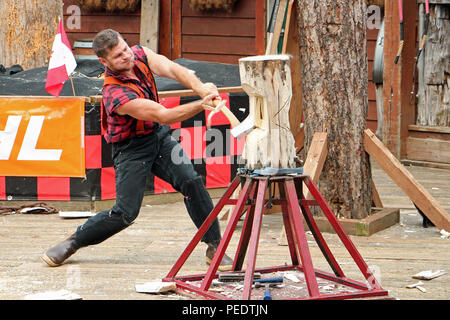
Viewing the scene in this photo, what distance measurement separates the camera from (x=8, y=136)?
7.29 m

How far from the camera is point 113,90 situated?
498 cm

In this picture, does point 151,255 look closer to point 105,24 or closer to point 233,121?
point 233,121

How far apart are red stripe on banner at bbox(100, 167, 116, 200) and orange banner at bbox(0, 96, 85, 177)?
193 millimetres

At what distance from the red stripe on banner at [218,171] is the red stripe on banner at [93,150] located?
3.57 feet

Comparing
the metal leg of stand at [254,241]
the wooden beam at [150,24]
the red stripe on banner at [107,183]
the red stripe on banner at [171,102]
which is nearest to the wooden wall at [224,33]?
the wooden beam at [150,24]

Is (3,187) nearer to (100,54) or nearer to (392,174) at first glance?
(100,54)

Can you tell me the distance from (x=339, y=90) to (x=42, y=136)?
2.74 m

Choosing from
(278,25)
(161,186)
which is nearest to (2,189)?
(161,186)

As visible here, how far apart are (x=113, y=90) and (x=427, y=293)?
2.24 m

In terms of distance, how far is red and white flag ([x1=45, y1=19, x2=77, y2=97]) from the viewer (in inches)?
279

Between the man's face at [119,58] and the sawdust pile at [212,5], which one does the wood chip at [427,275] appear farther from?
the sawdust pile at [212,5]

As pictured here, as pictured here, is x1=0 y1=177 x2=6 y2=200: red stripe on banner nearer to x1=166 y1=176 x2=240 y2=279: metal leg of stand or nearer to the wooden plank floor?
the wooden plank floor

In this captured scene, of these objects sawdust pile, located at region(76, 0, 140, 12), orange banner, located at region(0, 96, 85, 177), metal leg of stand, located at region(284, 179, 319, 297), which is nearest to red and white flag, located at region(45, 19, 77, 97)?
orange banner, located at region(0, 96, 85, 177)

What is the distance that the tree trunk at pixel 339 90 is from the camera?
625cm
